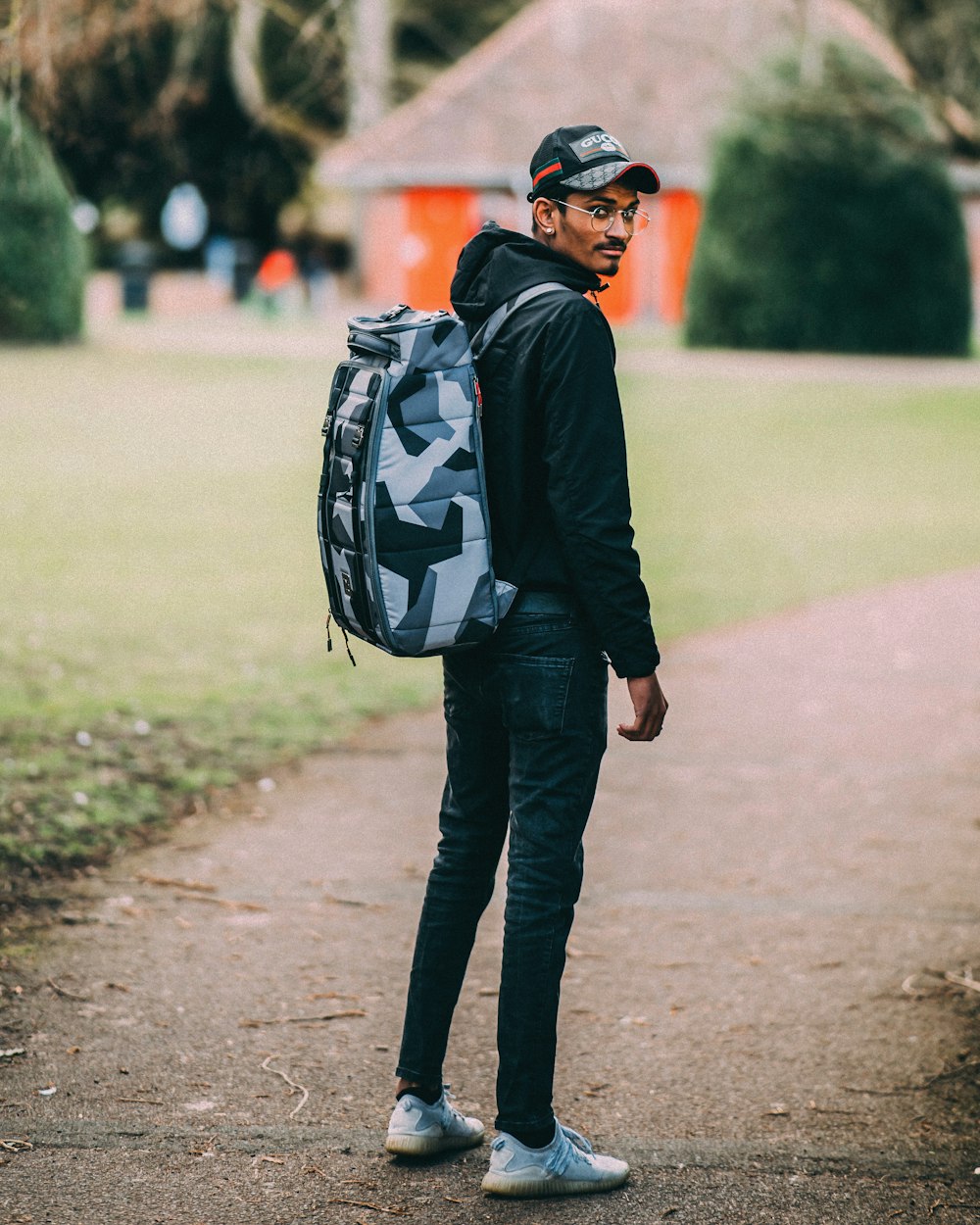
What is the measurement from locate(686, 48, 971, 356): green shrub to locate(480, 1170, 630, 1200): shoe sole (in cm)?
2677

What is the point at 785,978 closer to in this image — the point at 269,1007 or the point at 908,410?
the point at 269,1007

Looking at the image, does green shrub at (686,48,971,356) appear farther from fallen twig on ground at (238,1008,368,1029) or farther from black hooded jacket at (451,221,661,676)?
black hooded jacket at (451,221,661,676)

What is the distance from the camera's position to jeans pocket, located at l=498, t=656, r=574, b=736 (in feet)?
10.5

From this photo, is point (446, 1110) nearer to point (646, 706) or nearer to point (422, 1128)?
point (422, 1128)

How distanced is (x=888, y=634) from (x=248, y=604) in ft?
11.8

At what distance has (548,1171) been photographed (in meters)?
3.35

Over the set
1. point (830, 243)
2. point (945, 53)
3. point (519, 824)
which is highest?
point (945, 53)

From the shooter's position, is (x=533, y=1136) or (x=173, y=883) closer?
(x=533, y=1136)

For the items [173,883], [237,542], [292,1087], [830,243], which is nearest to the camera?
[292,1087]

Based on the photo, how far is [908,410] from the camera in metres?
21.4

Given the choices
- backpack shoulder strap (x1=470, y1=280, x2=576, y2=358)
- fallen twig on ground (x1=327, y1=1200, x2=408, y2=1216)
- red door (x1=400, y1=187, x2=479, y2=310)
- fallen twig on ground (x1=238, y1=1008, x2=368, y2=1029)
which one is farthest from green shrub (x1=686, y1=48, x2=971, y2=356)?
fallen twig on ground (x1=327, y1=1200, x2=408, y2=1216)

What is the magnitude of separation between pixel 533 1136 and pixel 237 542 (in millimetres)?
9187

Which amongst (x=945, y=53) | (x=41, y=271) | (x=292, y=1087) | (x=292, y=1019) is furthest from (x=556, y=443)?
(x=41, y=271)

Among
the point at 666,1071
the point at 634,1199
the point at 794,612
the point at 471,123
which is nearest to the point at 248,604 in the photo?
the point at 794,612
